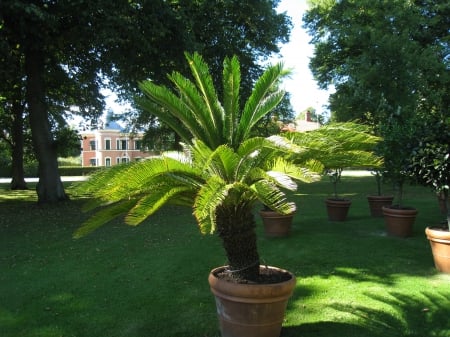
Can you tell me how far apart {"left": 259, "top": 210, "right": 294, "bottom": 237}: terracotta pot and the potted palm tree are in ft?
13.5

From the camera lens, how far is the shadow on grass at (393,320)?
421cm

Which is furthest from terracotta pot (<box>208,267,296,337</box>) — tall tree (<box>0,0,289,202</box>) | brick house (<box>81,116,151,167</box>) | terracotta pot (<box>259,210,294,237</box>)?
brick house (<box>81,116,151,167</box>)

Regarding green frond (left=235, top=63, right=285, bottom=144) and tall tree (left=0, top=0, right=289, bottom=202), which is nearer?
green frond (left=235, top=63, right=285, bottom=144)

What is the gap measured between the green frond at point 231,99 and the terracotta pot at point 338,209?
21.7 ft

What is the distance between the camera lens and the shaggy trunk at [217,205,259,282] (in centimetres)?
405

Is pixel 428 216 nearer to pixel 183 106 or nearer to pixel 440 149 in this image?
pixel 440 149

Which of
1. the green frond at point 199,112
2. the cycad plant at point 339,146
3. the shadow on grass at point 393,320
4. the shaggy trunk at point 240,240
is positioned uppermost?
the green frond at point 199,112

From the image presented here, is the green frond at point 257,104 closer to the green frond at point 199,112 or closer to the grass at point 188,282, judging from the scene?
the green frond at point 199,112

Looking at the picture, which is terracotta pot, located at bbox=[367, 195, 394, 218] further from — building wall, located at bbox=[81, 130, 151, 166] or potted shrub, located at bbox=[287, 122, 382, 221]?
building wall, located at bbox=[81, 130, 151, 166]

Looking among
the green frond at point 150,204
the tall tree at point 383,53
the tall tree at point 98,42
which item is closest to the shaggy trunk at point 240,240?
the green frond at point 150,204

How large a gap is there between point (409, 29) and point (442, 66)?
2.48m

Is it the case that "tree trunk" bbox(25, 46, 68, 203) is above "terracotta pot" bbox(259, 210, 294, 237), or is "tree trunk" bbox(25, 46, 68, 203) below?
above

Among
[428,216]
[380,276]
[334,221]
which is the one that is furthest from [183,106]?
[428,216]

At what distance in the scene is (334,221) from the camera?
1041 centimetres
